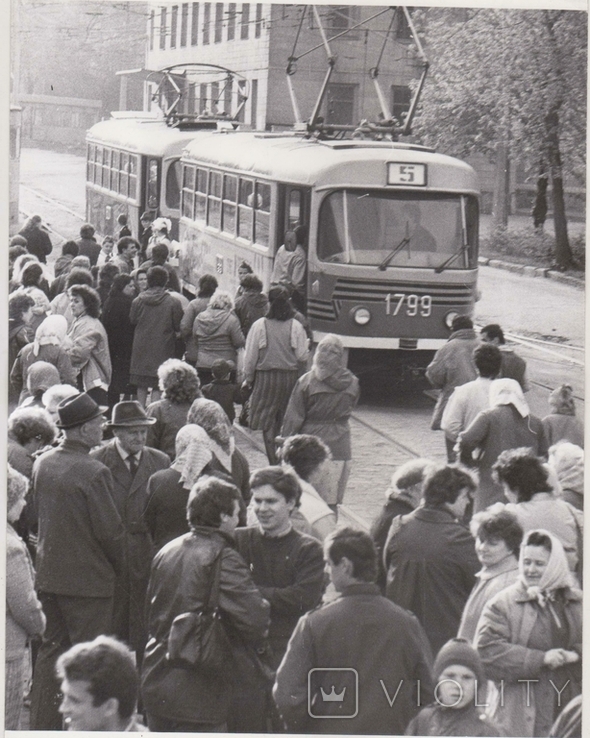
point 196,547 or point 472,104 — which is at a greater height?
point 472,104

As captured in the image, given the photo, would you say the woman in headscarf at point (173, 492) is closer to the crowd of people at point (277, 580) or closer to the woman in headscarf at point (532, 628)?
the crowd of people at point (277, 580)

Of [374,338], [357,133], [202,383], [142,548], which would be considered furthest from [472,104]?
[142,548]

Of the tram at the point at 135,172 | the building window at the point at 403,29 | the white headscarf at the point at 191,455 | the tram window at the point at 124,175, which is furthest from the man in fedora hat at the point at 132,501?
the tram window at the point at 124,175

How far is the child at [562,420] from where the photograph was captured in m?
7.46

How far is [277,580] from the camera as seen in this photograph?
537 centimetres

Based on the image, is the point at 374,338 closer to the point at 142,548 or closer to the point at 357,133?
the point at 357,133

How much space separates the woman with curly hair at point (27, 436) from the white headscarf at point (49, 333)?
181cm

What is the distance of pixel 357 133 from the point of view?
13398 mm

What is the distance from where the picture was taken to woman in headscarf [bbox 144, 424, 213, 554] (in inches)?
247

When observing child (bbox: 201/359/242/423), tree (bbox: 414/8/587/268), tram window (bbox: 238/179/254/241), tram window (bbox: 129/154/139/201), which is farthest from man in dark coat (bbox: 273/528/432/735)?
tram window (bbox: 129/154/139/201)

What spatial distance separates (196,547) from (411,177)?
25.6 ft

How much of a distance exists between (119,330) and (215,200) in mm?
5389

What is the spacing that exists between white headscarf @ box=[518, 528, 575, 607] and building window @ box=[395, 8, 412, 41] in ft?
17.7

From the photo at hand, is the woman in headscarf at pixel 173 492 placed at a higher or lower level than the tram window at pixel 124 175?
lower
